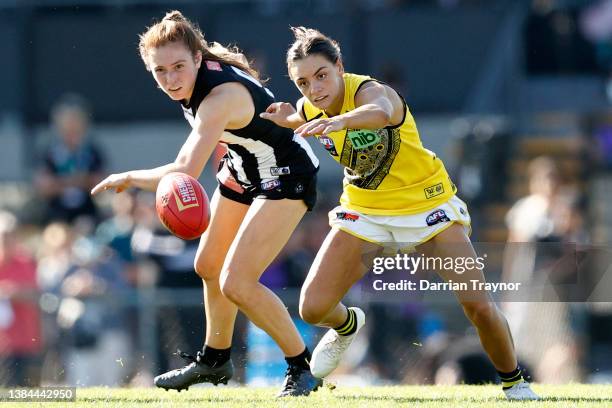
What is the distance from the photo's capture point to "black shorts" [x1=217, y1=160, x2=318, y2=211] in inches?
280

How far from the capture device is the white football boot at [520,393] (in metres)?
6.88

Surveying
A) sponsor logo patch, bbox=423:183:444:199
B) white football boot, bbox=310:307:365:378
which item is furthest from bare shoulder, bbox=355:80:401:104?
white football boot, bbox=310:307:365:378

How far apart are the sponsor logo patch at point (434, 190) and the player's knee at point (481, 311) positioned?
1.96 ft

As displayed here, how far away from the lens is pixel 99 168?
1216cm

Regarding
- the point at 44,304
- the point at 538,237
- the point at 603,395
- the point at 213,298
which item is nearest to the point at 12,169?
the point at 44,304

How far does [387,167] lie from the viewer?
6.90 metres

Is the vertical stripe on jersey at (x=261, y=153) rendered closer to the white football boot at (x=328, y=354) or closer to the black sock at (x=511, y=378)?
the white football boot at (x=328, y=354)

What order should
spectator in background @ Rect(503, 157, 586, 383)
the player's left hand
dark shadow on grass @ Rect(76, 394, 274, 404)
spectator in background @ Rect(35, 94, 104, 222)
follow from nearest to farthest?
1. the player's left hand
2. dark shadow on grass @ Rect(76, 394, 274, 404)
3. spectator in background @ Rect(503, 157, 586, 383)
4. spectator in background @ Rect(35, 94, 104, 222)

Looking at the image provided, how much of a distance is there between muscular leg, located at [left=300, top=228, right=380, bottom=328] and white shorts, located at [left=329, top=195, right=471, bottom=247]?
0.05 m

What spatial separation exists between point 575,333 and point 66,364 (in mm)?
3853

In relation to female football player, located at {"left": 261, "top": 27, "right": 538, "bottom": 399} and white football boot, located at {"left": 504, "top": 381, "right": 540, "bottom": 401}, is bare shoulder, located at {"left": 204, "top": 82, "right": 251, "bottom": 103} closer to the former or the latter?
female football player, located at {"left": 261, "top": 27, "right": 538, "bottom": 399}

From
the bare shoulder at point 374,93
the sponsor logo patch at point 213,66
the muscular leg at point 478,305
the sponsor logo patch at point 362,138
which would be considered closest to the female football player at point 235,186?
the sponsor logo patch at point 213,66

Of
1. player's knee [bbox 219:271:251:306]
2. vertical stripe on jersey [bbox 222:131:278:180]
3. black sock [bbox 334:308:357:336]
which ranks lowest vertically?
black sock [bbox 334:308:357:336]

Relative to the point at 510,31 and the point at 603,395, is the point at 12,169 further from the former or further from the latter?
the point at 603,395
